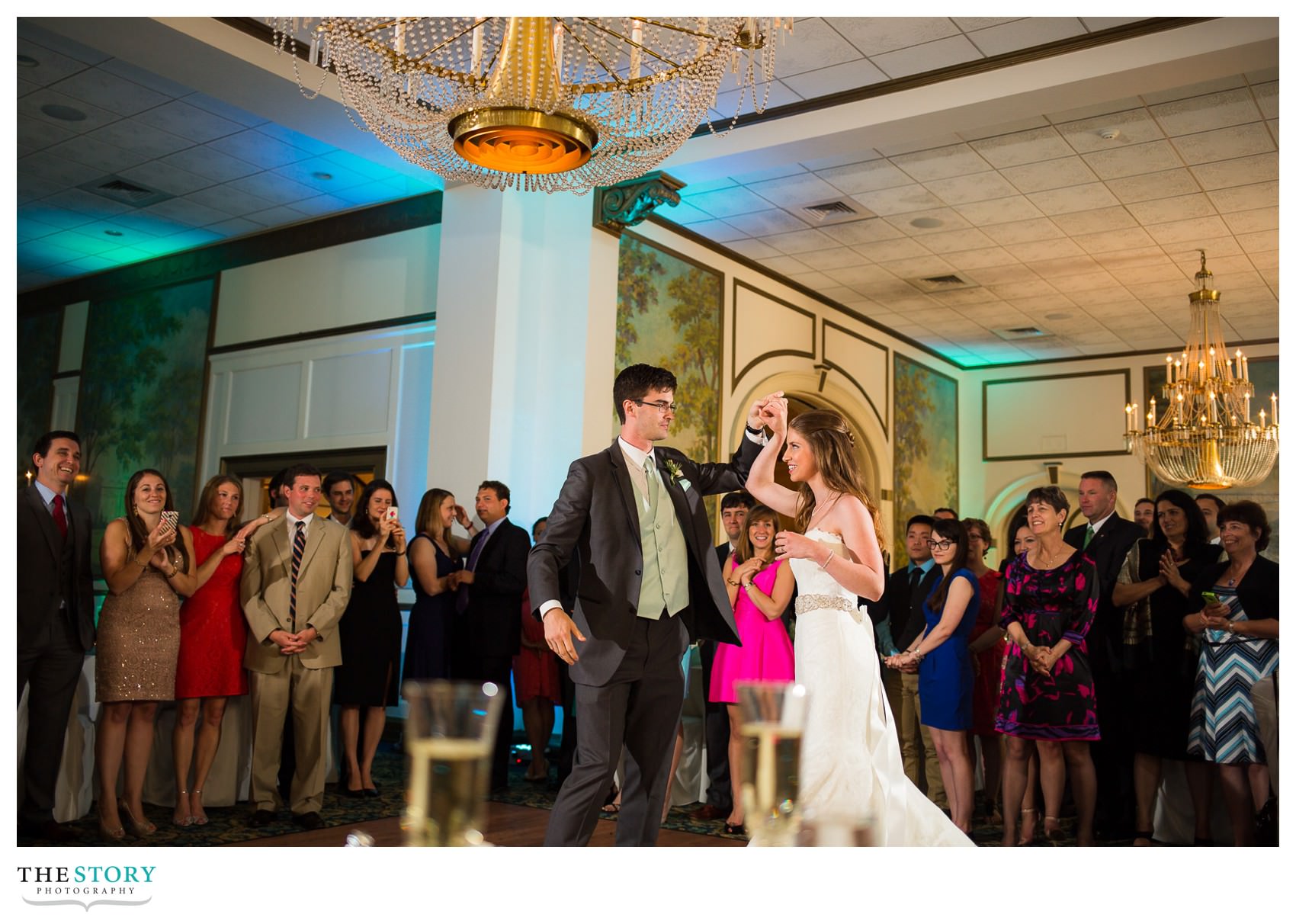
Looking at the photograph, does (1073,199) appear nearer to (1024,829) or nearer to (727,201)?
(727,201)

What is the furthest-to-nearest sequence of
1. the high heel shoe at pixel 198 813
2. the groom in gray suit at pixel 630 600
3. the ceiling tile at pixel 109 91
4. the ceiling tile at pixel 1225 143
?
1. the ceiling tile at pixel 1225 143
2. the ceiling tile at pixel 109 91
3. the high heel shoe at pixel 198 813
4. the groom in gray suit at pixel 630 600

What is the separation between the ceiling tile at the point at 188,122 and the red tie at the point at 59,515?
3.42 metres

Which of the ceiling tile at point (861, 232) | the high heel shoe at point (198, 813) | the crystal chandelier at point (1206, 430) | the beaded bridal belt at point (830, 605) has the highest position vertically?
the ceiling tile at point (861, 232)

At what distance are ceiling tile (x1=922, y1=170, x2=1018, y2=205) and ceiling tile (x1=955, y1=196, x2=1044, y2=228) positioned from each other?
0.08m

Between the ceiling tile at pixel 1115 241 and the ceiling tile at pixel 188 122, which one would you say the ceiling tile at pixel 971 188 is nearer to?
the ceiling tile at pixel 1115 241

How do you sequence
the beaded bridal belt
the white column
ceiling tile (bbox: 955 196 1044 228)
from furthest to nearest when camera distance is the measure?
1. ceiling tile (bbox: 955 196 1044 228)
2. the white column
3. the beaded bridal belt

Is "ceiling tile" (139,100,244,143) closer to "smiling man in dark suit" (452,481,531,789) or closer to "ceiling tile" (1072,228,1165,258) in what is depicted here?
"smiling man in dark suit" (452,481,531,789)

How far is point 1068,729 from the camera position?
429cm

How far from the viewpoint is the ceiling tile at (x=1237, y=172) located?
692 centimetres

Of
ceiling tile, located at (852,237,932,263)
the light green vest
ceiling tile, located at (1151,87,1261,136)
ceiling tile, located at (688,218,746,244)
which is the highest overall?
ceiling tile, located at (1151,87,1261,136)

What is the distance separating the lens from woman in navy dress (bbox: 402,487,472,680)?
554 centimetres

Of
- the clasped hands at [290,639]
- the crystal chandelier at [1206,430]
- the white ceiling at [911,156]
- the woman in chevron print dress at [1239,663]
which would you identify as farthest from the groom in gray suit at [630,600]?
the crystal chandelier at [1206,430]

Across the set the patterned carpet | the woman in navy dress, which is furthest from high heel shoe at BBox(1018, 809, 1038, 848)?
the woman in navy dress
